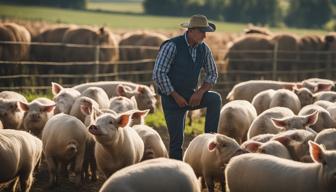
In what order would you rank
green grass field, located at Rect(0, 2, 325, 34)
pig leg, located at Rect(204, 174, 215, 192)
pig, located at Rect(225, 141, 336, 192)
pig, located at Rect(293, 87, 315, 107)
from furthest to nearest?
green grass field, located at Rect(0, 2, 325, 34)
pig, located at Rect(293, 87, 315, 107)
pig leg, located at Rect(204, 174, 215, 192)
pig, located at Rect(225, 141, 336, 192)

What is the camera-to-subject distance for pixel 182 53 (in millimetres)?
9719

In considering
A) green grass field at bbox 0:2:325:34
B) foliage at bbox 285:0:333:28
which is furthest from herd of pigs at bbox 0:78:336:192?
foliage at bbox 285:0:333:28

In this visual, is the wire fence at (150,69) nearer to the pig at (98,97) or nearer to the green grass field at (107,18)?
the pig at (98,97)

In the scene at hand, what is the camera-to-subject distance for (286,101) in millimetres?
12344

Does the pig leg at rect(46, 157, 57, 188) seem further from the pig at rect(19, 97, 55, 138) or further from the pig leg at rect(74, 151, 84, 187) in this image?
the pig at rect(19, 97, 55, 138)

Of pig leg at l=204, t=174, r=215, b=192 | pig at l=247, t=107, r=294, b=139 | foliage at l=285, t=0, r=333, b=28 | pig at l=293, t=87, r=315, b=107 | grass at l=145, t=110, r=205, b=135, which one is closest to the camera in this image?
pig leg at l=204, t=174, r=215, b=192

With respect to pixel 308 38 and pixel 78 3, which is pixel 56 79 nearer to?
pixel 308 38

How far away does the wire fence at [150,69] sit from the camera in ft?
65.6

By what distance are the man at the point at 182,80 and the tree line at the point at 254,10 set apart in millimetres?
72136

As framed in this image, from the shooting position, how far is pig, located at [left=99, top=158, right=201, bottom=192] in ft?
20.8

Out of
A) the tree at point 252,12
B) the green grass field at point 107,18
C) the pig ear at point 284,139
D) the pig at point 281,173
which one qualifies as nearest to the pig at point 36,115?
the pig ear at point 284,139

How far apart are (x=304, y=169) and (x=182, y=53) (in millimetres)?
3130

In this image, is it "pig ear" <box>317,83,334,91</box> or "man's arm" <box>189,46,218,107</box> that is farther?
"pig ear" <box>317,83,334,91</box>

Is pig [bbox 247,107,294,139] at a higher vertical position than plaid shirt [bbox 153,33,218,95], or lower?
lower
